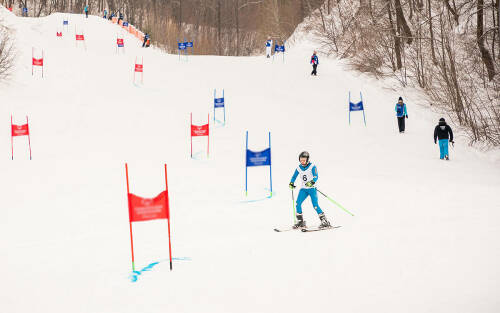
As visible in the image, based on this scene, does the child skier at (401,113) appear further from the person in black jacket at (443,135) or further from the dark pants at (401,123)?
the person in black jacket at (443,135)

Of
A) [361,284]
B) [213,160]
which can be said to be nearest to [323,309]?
[361,284]

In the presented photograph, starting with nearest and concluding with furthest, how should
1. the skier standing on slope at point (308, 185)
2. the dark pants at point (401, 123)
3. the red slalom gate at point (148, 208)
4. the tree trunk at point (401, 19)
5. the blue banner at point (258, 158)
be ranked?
1. the red slalom gate at point (148, 208)
2. the skier standing on slope at point (308, 185)
3. the blue banner at point (258, 158)
4. the dark pants at point (401, 123)
5. the tree trunk at point (401, 19)

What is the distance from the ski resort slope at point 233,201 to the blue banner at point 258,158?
3.28ft

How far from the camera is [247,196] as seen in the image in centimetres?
1281

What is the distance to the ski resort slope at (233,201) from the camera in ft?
21.1

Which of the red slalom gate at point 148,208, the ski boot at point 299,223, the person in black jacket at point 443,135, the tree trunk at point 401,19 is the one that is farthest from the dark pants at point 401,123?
the red slalom gate at point 148,208

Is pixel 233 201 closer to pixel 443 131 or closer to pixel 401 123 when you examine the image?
pixel 443 131

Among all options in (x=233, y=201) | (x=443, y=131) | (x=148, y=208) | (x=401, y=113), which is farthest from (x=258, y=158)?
(x=401, y=113)

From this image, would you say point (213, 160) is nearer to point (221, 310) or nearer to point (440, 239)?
point (440, 239)

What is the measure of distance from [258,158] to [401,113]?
9.81 m

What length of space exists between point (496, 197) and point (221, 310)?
8456mm

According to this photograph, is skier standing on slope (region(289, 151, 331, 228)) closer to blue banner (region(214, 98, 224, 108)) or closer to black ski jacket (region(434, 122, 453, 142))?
black ski jacket (region(434, 122, 453, 142))

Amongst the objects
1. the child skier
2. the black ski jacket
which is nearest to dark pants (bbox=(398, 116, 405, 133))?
the child skier

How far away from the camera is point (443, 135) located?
53.7 ft
